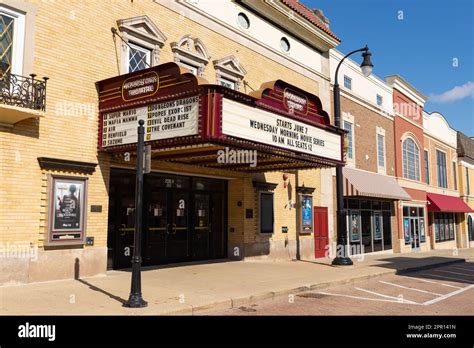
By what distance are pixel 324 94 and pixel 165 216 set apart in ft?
35.3

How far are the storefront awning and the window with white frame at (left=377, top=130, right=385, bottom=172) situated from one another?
60 centimetres

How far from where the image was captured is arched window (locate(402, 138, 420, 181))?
1141 inches

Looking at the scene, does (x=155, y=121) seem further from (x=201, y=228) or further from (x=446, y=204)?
(x=446, y=204)

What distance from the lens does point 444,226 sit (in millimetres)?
35188

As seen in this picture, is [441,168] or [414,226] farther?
[441,168]

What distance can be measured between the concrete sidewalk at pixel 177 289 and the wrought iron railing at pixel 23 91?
3760mm

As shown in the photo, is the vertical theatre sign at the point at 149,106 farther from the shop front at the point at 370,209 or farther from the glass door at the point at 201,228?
the shop front at the point at 370,209

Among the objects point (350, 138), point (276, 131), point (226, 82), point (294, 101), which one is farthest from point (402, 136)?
point (276, 131)

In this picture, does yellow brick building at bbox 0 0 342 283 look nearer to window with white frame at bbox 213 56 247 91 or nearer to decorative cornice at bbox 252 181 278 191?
window with white frame at bbox 213 56 247 91

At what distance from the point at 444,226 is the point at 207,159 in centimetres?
2800

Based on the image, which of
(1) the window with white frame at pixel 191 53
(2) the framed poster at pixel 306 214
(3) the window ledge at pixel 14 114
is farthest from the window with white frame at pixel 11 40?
(2) the framed poster at pixel 306 214

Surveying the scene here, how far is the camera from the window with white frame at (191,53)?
13.8 metres

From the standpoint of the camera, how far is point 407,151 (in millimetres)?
29422
